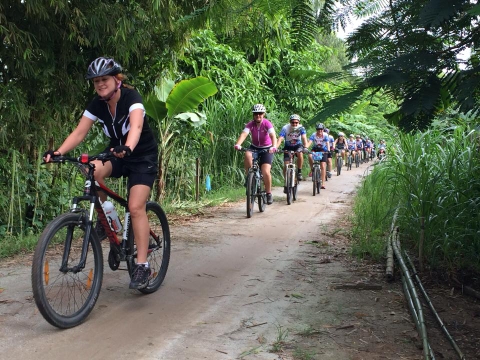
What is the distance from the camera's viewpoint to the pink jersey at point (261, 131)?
9578 millimetres

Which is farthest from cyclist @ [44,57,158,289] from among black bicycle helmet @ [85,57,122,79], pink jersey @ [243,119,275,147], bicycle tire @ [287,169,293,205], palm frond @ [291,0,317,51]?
bicycle tire @ [287,169,293,205]

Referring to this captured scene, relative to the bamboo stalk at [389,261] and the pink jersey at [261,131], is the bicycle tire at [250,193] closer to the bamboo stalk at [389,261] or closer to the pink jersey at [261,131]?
the pink jersey at [261,131]

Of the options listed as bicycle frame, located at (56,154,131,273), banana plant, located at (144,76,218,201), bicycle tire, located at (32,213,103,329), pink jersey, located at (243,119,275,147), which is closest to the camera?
bicycle tire, located at (32,213,103,329)

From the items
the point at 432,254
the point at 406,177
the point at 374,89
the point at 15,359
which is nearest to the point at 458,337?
the point at 432,254

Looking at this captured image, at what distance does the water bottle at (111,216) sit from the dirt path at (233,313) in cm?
62

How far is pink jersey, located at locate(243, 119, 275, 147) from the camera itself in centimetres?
958

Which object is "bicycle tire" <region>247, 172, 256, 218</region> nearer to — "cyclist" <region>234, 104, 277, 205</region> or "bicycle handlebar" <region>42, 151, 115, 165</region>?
"cyclist" <region>234, 104, 277, 205</region>

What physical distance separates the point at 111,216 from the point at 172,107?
5233 millimetres

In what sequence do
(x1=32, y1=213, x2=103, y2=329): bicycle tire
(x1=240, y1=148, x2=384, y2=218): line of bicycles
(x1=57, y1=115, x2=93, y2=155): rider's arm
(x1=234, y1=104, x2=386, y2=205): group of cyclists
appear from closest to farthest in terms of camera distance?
(x1=32, y1=213, x2=103, y2=329): bicycle tire
(x1=57, y1=115, x2=93, y2=155): rider's arm
(x1=240, y1=148, x2=384, y2=218): line of bicycles
(x1=234, y1=104, x2=386, y2=205): group of cyclists

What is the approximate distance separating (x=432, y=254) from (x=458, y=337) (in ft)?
4.80

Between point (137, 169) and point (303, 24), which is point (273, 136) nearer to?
point (137, 169)

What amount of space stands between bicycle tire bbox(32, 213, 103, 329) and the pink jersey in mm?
6049

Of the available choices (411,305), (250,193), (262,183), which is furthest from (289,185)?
(411,305)

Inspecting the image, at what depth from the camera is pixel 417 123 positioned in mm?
2590
